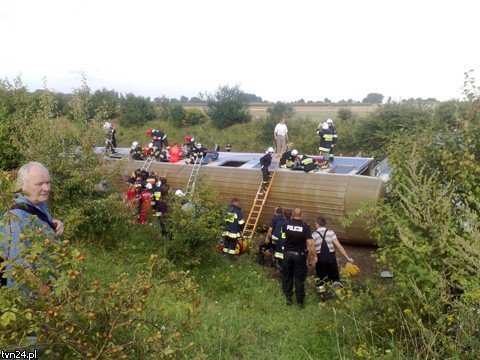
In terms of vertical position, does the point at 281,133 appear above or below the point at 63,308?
below

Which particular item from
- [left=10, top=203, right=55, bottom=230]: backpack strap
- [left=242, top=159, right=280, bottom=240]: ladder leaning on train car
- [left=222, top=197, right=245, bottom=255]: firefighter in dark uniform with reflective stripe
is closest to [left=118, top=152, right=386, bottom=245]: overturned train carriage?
[left=242, top=159, right=280, bottom=240]: ladder leaning on train car

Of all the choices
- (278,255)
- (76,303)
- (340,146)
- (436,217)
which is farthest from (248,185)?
(340,146)

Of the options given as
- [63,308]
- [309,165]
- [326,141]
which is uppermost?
[63,308]

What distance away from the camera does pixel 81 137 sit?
8.67 metres

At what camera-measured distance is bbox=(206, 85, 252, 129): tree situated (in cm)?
2683

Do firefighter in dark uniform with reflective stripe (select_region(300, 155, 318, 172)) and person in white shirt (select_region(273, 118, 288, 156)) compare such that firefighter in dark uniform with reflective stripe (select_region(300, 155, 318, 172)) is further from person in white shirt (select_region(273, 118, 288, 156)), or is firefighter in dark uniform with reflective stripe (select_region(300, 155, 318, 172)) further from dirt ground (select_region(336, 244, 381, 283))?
person in white shirt (select_region(273, 118, 288, 156))

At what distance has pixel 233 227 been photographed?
29.6ft

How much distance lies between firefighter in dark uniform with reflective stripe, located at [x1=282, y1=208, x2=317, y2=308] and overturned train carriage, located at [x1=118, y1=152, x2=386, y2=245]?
2.54 m

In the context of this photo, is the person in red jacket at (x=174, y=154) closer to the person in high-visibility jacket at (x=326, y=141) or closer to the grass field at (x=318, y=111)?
the person in high-visibility jacket at (x=326, y=141)

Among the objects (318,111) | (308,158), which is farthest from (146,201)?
(318,111)

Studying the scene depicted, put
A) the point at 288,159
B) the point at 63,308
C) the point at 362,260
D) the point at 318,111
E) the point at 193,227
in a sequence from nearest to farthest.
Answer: the point at 63,308 → the point at 193,227 → the point at 362,260 → the point at 288,159 → the point at 318,111

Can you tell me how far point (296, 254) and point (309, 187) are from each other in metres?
3.46

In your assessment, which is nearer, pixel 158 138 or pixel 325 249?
pixel 325 249
